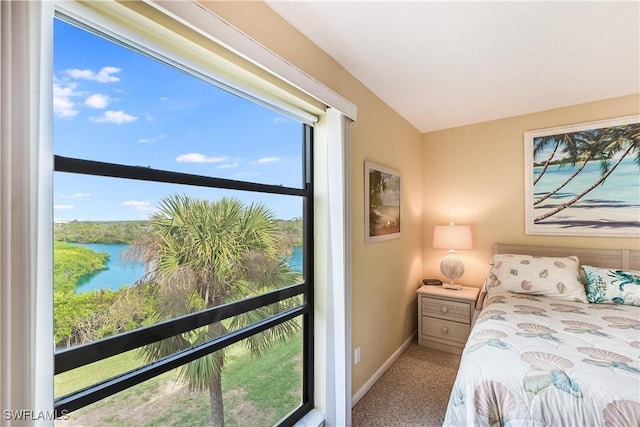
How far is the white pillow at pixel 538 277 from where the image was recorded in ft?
7.38

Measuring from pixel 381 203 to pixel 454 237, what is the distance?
1.07 m

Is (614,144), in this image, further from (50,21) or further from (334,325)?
(50,21)

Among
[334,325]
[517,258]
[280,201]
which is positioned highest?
[280,201]

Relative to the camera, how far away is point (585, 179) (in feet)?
8.48

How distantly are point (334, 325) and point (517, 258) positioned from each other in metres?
1.94

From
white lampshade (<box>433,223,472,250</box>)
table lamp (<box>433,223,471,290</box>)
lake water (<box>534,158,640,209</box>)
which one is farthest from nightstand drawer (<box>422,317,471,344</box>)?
lake water (<box>534,158,640,209</box>)

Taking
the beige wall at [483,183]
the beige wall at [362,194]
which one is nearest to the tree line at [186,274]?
the beige wall at [362,194]

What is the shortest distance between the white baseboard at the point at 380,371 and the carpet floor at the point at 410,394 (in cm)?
3

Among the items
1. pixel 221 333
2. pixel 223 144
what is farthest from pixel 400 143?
pixel 221 333

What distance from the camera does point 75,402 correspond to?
88 centimetres

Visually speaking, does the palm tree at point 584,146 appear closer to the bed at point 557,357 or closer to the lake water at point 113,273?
the bed at point 557,357

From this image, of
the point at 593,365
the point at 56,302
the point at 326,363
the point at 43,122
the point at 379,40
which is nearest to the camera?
the point at 43,122

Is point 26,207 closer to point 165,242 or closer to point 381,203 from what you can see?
point 165,242

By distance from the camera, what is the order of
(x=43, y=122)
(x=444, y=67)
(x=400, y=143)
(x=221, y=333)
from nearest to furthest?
(x=43, y=122)
(x=221, y=333)
(x=444, y=67)
(x=400, y=143)
